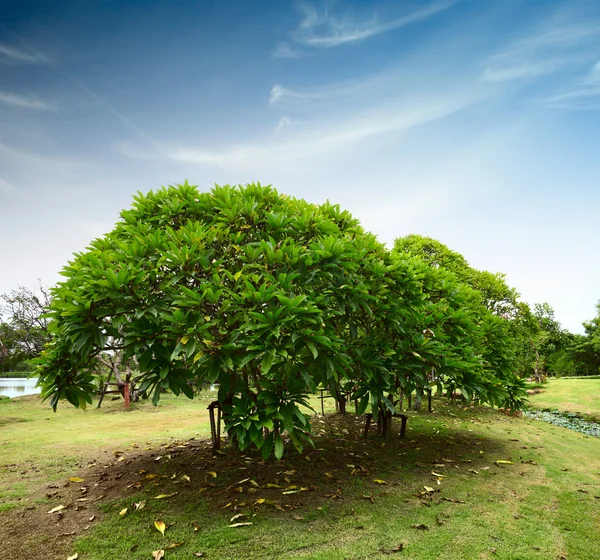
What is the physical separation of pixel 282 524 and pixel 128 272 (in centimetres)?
284

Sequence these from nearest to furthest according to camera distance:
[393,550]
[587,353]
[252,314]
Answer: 1. [393,550]
2. [252,314]
3. [587,353]

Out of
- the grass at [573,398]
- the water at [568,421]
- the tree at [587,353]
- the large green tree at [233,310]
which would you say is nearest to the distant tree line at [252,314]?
the large green tree at [233,310]

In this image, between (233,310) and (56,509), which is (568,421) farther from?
(56,509)

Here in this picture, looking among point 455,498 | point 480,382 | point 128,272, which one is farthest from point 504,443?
point 128,272

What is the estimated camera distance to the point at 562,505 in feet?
13.7

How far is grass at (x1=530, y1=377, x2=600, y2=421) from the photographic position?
523 inches

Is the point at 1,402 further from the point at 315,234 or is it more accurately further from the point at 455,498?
the point at 455,498

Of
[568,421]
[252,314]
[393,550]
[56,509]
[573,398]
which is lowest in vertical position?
[568,421]

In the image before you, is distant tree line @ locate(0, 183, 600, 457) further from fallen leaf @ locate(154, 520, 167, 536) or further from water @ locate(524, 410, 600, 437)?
water @ locate(524, 410, 600, 437)

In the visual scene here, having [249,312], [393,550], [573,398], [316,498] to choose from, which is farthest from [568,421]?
[249,312]

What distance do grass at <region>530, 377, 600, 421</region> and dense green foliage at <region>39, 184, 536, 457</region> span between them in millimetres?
10765

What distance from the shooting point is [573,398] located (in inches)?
588

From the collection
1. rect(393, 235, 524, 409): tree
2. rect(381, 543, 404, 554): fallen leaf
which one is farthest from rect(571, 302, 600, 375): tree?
rect(381, 543, 404, 554): fallen leaf

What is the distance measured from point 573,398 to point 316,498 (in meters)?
15.1
